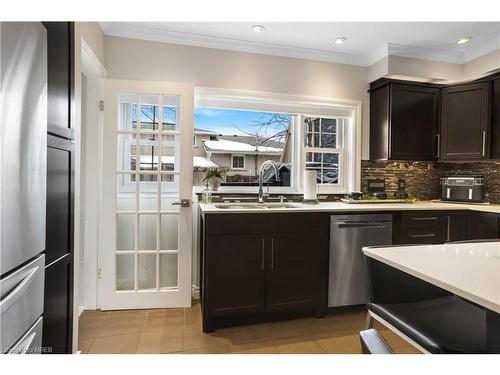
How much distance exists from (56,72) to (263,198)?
1.99 m

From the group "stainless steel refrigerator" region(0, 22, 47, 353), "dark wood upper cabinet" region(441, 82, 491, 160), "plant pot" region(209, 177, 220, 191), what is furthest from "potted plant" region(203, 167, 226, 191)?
"dark wood upper cabinet" region(441, 82, 491, 160)

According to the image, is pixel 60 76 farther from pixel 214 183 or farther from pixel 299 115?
pixel 299 115

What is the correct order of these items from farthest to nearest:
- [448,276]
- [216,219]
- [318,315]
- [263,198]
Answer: [263,198], [318,315], [216,219], [448,276]

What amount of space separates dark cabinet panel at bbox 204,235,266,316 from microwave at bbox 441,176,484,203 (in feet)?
7.78

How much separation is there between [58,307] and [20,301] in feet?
1.78

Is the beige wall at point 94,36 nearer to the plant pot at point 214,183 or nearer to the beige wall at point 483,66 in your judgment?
the plant pot at point 214,183

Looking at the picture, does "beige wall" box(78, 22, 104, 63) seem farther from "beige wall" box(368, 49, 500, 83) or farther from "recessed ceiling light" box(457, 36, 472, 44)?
"recessed ceiling light" box(457, 36, 472, 44)

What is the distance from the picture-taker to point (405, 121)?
2855 millimetres

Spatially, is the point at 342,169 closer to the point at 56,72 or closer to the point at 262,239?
the point at 262,239

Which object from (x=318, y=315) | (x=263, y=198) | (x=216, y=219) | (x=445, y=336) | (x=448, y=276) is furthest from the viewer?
(x=263, y=198)

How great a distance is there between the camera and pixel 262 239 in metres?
2.12

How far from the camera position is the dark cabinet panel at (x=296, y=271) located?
7.03 ft

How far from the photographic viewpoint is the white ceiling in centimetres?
235
